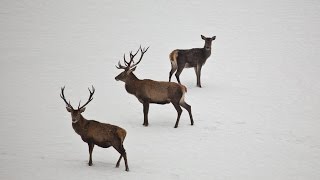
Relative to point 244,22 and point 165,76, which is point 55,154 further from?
point 244,22

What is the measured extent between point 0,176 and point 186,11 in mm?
19696

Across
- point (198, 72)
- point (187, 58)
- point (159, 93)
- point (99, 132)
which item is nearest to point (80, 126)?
point (99, 132)

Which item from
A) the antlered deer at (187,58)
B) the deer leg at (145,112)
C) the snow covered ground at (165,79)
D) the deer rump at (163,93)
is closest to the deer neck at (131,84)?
the deer rump at (163,93)

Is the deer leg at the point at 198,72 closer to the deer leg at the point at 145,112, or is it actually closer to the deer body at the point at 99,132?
the deer leg at the point at 145,112

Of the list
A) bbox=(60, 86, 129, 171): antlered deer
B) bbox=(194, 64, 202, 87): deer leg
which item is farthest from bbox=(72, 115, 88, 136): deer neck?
bbox=(194, 64, 202, 87): deer leg

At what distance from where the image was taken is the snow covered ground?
12133 mm

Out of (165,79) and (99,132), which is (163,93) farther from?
(165,79)

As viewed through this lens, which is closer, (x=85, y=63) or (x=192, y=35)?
(x=85, y=63)

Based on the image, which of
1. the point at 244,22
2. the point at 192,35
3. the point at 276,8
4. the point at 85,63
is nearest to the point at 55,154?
the point at 85,63

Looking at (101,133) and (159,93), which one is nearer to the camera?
(101,133)

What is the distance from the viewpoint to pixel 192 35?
2505cm

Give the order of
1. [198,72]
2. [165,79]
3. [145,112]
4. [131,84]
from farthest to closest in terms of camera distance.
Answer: [165,79]
[198,72]
[131,84]
[145,112]

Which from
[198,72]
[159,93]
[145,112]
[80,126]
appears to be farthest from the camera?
[198,72]

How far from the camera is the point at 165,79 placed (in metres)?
18.7
